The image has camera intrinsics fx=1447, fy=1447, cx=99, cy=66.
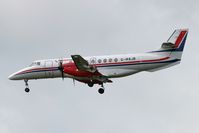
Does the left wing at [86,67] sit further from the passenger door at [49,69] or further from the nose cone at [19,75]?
the nose cone at [19,75]

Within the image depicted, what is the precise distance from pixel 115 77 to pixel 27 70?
9.26 meters

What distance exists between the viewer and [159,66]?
14362cm

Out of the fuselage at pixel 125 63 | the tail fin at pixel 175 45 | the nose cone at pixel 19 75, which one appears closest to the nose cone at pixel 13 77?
the nose cone at pixel 19 75

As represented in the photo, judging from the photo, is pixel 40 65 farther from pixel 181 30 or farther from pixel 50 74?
pixel 181 30

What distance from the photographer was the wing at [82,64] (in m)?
140

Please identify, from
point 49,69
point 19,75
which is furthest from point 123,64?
point 19,75

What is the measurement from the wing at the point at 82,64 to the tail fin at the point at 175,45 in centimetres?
728

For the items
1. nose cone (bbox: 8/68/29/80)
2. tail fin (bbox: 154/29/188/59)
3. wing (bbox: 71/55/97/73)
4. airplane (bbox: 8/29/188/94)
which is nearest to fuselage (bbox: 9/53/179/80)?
airplane (bbox: 8/29/188/94)

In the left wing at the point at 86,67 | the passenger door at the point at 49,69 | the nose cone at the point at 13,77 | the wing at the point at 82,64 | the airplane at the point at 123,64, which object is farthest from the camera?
the nose cone at the point at 13,77

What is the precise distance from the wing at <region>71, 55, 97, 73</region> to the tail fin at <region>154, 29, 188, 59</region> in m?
7.28

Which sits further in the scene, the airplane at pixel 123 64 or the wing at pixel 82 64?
the airplane at pixel 123 64

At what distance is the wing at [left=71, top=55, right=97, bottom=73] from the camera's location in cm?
14050

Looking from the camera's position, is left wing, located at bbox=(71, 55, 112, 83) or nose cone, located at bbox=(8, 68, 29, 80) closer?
left wing, located at bbox=(71, 55, 112, 83)

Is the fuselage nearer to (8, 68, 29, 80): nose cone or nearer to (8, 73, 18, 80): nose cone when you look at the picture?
(8, 68, 29, 80): nose cone
